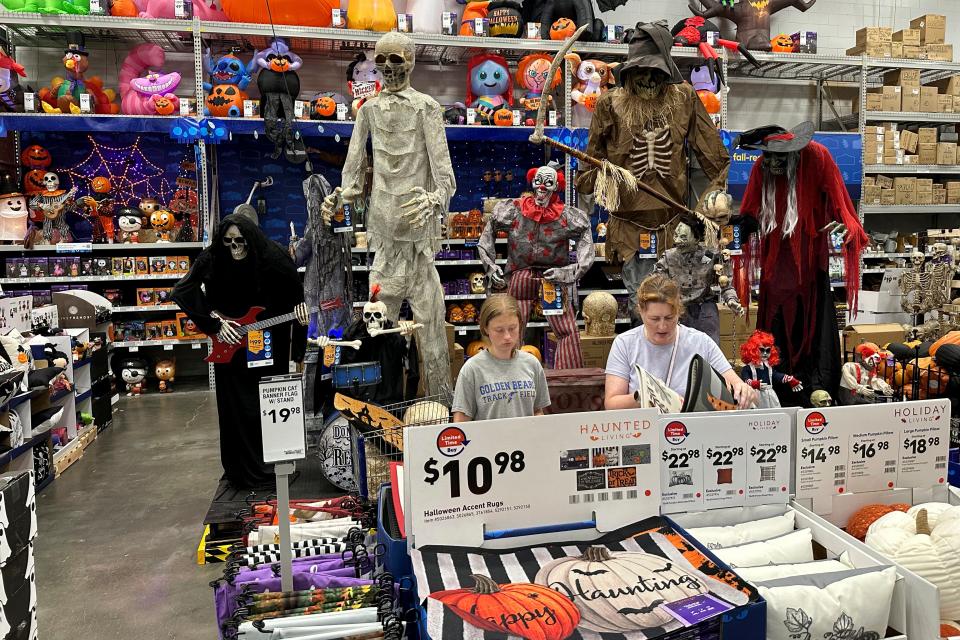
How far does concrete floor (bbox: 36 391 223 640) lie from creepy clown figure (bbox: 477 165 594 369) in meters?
2.35

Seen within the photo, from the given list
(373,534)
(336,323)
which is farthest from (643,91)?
(373,534)

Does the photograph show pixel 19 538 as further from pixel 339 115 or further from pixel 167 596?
pixel 339 115

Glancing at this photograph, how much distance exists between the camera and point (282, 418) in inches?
73.6

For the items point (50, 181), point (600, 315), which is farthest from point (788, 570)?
point (50, 181)

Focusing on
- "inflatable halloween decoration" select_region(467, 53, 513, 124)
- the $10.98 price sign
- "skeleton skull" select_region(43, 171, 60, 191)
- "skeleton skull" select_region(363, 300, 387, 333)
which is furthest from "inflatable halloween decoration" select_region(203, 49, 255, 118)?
the $10.98 price sign

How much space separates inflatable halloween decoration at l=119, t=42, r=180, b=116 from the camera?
6918 mm

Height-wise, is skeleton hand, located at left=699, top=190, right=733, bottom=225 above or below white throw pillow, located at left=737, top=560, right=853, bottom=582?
above

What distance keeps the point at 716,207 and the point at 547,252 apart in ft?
3.78

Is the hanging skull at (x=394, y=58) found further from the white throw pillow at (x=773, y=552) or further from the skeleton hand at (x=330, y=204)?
the white throw pillow at (x=773, y=552)

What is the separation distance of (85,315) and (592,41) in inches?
215

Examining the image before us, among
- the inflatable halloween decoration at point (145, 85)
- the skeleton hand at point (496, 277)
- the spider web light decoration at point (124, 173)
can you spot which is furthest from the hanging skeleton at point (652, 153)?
the spider web light decoration at point (124, 173)

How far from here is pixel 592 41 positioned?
25.2 feet

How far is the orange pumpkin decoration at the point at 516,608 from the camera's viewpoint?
4.84 feet

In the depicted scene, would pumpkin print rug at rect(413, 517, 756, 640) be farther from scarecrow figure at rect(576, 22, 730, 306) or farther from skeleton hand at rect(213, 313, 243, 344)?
scarecrow figure at rect(576, 22, 730, 306)
